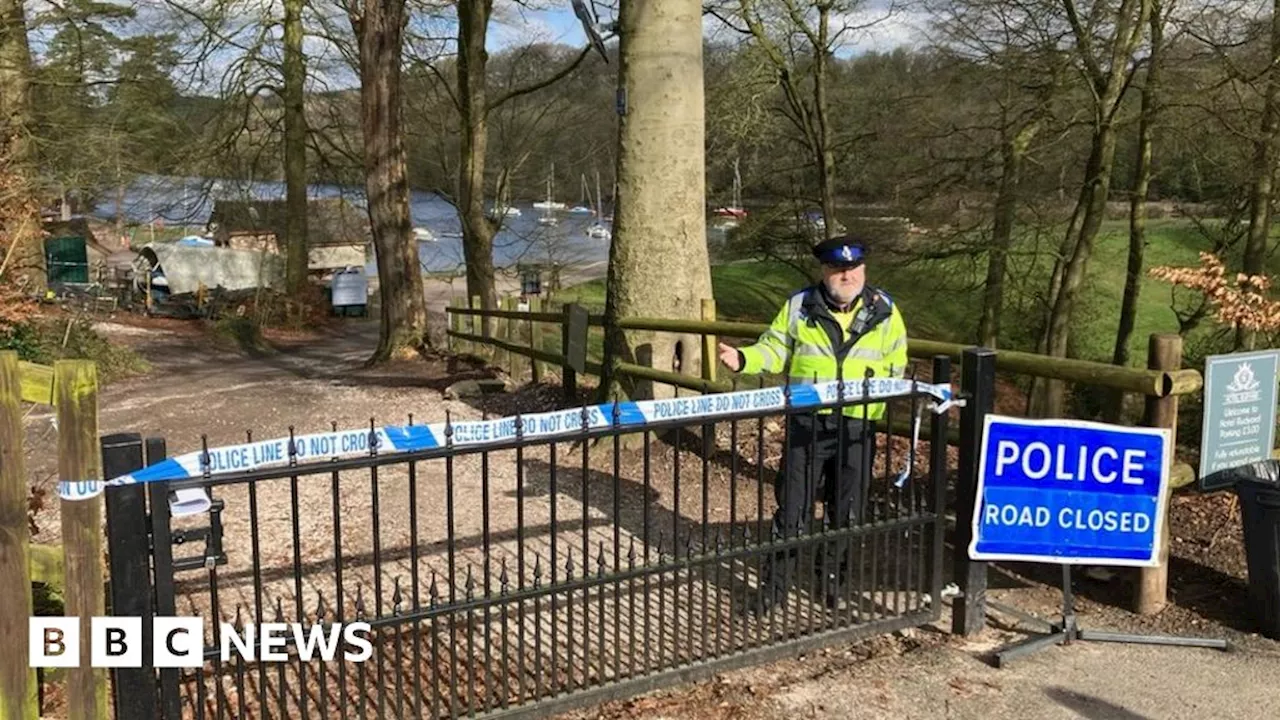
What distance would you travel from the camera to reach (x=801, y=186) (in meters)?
24.6

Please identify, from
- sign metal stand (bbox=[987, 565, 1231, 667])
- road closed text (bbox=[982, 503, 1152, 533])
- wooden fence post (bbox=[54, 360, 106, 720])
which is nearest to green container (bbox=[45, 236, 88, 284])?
wooden fence post (bbox=[54, 360, 106, 720])

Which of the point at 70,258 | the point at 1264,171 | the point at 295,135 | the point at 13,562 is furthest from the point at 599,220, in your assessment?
the point at 13,562

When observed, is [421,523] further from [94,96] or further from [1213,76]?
[94,96]

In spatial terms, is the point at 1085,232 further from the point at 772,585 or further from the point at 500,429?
the point at 500,429

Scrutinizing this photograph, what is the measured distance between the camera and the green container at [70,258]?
34312mm

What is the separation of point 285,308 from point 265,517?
1123 inches

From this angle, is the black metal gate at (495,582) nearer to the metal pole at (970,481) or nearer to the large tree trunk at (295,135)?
the metal pole at (970,481)

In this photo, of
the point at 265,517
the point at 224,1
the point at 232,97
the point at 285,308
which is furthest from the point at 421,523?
the point at 285,308

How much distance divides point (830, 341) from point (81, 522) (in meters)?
3.05

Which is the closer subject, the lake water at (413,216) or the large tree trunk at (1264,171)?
the large tree trunk at (1264,171)

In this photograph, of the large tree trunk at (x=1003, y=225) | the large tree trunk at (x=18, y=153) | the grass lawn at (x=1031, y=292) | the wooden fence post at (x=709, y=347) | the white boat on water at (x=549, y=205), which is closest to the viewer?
the wooden fence post at (x=709, y=347)

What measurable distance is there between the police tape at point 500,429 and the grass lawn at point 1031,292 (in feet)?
47.8

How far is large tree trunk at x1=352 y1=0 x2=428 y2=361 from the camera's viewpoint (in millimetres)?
16312

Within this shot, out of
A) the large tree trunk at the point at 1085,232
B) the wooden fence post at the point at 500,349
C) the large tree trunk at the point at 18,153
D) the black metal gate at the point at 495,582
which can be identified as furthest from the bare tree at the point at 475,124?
the black metal gate at the point at 495,582
